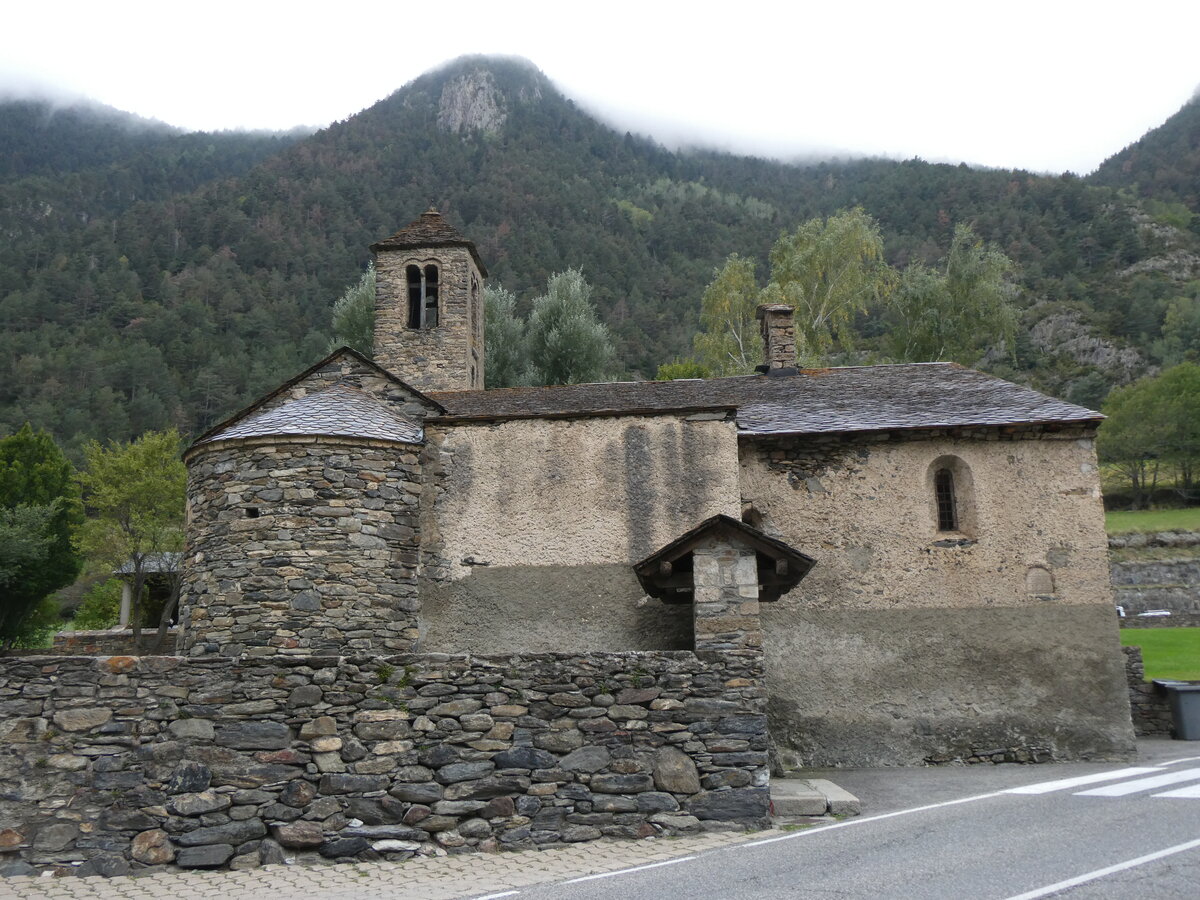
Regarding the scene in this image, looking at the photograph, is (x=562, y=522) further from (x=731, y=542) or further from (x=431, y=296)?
(x=431, y=296)

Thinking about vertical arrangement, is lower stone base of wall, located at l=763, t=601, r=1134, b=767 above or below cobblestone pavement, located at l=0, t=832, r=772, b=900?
above

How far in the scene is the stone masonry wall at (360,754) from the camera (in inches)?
284

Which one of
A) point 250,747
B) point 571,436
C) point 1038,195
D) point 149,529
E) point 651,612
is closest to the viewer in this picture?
point 250,747

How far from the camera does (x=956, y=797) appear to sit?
9133 millimetres

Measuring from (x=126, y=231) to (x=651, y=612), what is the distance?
7956cm

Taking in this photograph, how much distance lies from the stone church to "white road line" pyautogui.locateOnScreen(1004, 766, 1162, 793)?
1.14m

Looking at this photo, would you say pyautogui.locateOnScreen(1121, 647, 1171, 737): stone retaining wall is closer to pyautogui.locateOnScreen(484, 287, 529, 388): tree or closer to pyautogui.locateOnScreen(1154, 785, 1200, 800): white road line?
pyautogui.locateOnScreen(1154, 785, 1200, 800): white road line

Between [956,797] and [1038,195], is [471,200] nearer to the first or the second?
[1038,195]

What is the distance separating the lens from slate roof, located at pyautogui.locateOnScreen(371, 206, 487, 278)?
19688mm

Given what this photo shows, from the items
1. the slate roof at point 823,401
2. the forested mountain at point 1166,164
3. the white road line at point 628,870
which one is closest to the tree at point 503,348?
the slate roof at point 823,401

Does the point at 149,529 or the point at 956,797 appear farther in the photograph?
the point at 149,529

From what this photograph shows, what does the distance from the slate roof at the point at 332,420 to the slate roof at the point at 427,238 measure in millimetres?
7505

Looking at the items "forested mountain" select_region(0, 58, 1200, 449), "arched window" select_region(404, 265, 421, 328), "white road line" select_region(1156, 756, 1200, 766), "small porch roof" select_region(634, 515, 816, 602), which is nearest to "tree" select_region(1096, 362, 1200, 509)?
"forested mountain" select_region(0, 58, 1200, 449)

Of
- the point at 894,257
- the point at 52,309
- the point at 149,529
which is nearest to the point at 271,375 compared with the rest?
the point at 52,309
